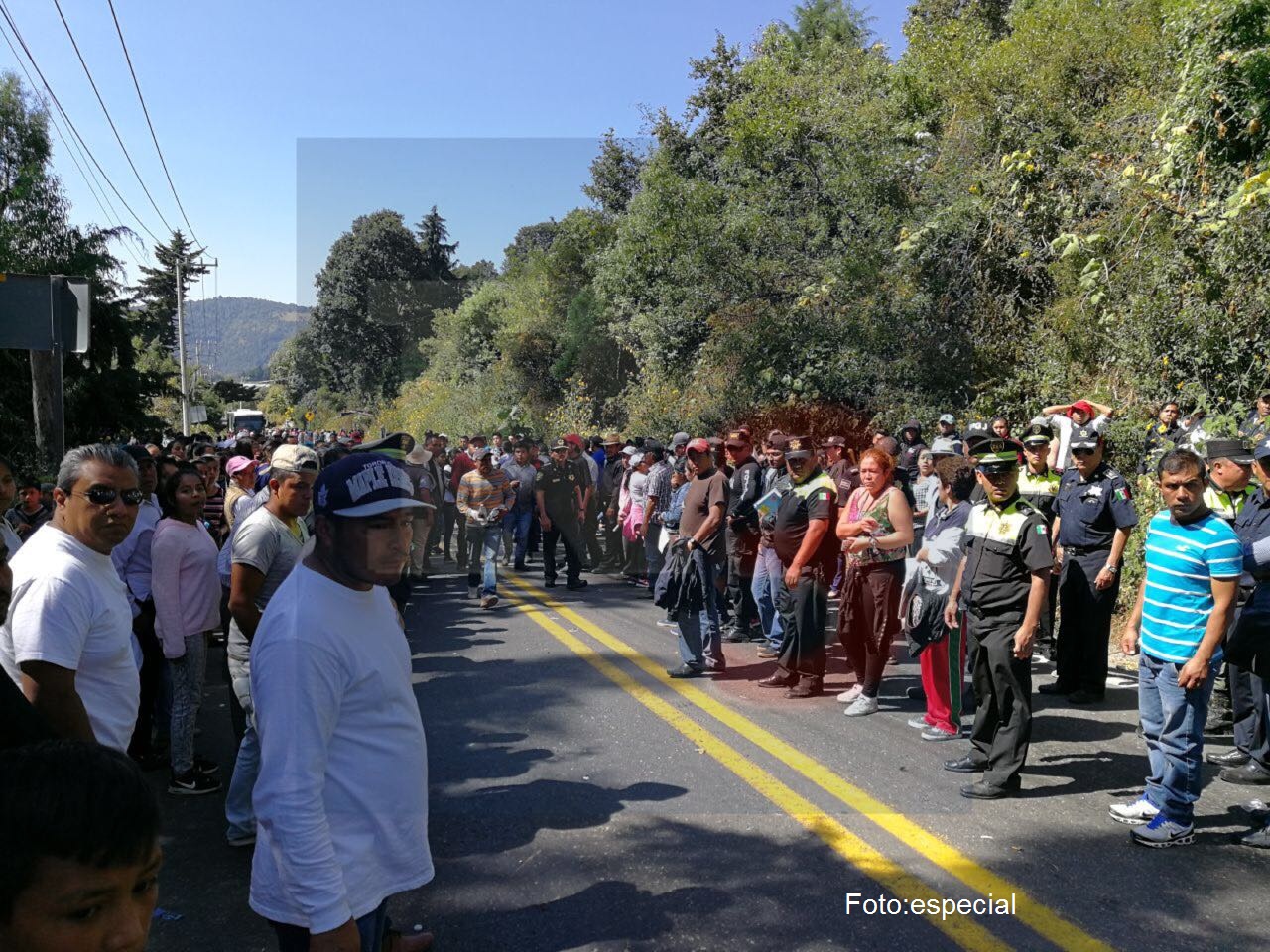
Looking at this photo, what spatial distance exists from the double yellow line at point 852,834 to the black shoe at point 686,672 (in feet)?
0.33

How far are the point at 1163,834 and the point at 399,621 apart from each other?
3708 mm

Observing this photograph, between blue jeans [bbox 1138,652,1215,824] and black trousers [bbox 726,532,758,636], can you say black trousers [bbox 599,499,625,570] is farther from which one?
blue jeans [bbox 1138,652,1215,824]

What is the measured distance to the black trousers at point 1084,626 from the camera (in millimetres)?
6926

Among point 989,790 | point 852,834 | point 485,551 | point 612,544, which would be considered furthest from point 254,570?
point 612,544

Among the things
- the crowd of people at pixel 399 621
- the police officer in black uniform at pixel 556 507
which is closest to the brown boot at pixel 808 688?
the crowd of people at pixel 399 621

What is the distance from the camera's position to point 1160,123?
10.2m

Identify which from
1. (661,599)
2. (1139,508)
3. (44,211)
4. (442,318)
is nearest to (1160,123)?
(1139,508)

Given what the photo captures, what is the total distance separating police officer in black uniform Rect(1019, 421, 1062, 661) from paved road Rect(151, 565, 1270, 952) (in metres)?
1.37

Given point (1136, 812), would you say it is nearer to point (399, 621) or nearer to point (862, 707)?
point (862, 707)

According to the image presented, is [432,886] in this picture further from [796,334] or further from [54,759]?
[796,334]

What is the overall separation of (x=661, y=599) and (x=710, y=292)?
1312 centimetres

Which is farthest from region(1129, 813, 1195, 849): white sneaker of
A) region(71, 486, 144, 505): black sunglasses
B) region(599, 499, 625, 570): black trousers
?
region(599, 499, 625, 570): black trousers

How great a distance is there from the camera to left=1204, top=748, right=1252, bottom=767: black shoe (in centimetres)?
557

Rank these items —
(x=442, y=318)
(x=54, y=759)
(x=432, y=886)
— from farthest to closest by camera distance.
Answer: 1. (x=442, y=318)
2. (x=432, y=886)
3. (x=54, y=759)
